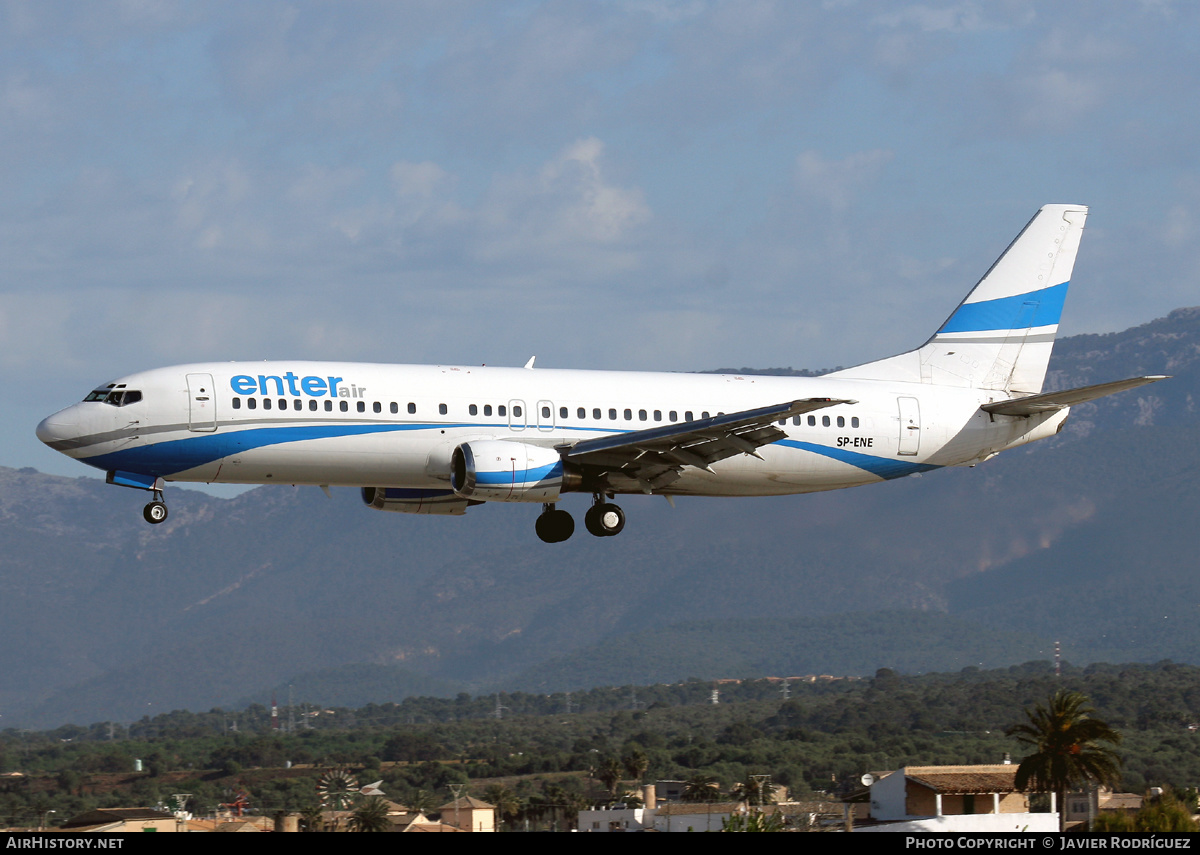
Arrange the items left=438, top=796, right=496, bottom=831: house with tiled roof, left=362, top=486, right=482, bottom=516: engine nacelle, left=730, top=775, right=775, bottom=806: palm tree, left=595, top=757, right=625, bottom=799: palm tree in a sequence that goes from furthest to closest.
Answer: left=595, top=757, right=625, bottom=799: palm tree < left=730, top=775, right=775, bottom=806: palm tree < left=438, top=796, right=496, bottom=831: house with tiled roof < left=362, top=486, right=482, bottom=516: engine nacelle

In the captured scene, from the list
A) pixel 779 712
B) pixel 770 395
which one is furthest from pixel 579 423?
pixel 779 712

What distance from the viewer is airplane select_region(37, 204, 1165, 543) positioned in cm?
4616

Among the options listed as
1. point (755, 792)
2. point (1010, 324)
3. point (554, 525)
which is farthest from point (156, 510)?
point (755, 792)

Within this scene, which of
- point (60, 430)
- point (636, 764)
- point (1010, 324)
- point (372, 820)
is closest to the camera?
point (60, 430)

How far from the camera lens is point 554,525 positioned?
52844 millimetres

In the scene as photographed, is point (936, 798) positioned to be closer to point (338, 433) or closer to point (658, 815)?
point (658, 815)

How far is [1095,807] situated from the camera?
9125cm

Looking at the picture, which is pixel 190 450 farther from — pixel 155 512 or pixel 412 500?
pixel 412 500

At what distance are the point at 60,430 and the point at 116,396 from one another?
177 centimetres

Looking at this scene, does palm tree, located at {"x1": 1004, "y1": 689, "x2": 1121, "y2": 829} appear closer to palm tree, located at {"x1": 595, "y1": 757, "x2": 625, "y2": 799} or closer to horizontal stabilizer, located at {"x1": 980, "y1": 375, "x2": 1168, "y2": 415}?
palm tree, located at {"x1": 595, "y1": 757, "x2": 625, "y2": 799}

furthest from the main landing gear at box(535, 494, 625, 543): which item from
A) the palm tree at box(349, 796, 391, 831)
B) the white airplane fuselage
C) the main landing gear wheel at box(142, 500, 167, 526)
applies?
the palm tree at box(349, 796, 391, 831)

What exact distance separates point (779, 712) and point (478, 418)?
15350 cm

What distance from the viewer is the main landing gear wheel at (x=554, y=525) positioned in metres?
52.4

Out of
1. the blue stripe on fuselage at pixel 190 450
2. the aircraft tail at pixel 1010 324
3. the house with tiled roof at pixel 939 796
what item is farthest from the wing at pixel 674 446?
the house with tiled roof at pixel 939 796
